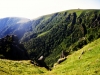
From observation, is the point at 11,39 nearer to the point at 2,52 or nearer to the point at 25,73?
the point at 2,52

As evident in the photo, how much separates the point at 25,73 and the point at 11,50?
63.3m

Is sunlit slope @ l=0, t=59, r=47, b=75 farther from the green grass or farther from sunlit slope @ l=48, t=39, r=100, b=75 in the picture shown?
sunlit slope @ l=48, t=39, r=100, b=75

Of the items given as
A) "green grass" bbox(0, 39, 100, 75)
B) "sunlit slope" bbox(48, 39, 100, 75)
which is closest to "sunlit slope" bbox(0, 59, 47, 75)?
"green grass" bbox(0, 39, 100, 75)

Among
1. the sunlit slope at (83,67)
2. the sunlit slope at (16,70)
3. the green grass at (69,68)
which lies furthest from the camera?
the sunlit slope at (16,70)

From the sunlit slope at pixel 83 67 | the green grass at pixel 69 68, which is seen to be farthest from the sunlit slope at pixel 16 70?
the sunlit slope at pixel 83 67

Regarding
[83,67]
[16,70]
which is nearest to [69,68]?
[83,67]

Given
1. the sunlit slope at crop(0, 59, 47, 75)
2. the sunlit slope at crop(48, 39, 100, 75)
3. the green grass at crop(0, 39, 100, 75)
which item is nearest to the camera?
the sunlit slope at crop(48, 39, 100, 75)

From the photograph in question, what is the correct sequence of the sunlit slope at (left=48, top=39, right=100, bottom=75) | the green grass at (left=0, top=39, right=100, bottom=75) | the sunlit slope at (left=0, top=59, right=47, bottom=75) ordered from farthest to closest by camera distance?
the sunlit slope at (left=0, top=59, right=47, bottom=75) → the green grass at (left=0, top=39, right=100, bottom=75) → the sunlit slope at (left=48, top=39, right=100, bottom=75)

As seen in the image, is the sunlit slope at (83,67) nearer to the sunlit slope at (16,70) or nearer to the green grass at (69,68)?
the green grass at (69,68)

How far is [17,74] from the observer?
40.2 metres

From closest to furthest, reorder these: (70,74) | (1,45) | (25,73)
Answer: (70,74), (25,73), (1,45)

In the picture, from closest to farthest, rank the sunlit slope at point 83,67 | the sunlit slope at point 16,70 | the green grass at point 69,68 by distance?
the sunlit slope at point 83,67
the green grass at point 69,68
the sunlit slope at point 16,70

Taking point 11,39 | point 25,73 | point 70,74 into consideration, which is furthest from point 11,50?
point 70,74

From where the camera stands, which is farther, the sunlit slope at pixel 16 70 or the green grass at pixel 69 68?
the sunlit slope at pixel 16 70
